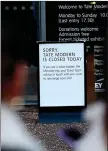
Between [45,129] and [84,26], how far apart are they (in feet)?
3.63

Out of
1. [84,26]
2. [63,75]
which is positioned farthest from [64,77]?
[84,26]

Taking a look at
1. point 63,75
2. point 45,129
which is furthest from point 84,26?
point 45,129

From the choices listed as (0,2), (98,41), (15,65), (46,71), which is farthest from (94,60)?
(0,2)

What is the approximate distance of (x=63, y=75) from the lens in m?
4.86

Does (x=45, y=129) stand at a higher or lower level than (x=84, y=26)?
lower

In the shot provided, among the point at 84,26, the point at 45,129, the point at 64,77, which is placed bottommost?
the point at 45,129

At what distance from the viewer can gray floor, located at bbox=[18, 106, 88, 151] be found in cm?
484

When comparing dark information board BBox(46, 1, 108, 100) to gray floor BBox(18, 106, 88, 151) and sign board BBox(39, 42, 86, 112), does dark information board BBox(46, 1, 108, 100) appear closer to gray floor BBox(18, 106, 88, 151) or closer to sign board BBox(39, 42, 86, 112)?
sign board BBox(39, 42, 86, 112)

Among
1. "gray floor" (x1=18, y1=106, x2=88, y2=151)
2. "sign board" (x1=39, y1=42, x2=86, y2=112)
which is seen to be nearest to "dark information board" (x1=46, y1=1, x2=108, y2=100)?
"sign board" (x1=39, y1=42, x2=86, y2=112)

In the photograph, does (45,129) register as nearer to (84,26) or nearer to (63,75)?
(63,75)

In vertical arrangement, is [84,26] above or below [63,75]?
above

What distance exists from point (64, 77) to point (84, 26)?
1.79ft

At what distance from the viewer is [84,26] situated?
483cm

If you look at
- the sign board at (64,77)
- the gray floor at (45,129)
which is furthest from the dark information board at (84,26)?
the gray floor at (45,129)
